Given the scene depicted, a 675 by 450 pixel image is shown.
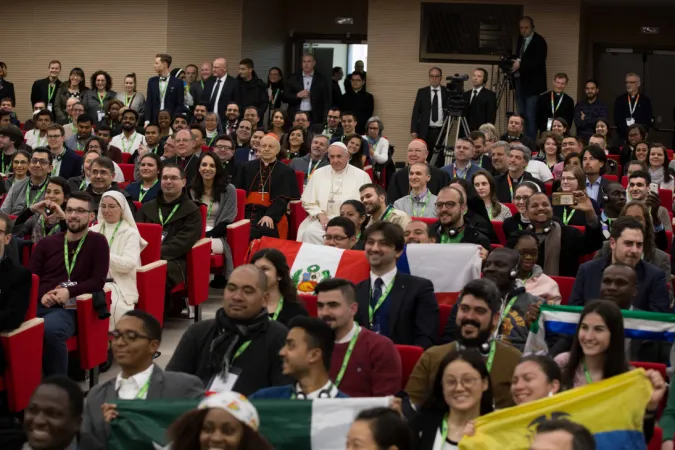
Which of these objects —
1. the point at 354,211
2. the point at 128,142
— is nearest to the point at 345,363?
the point at 354,211

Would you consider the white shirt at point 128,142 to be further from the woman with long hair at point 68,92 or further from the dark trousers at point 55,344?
the dark trousers at point 55,344

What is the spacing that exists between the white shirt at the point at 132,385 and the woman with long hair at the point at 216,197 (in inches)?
173

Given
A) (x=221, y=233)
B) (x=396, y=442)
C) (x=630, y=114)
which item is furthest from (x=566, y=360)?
(x=630, y=114)

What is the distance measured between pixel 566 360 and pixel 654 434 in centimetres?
56

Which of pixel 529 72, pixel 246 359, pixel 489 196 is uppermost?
pixel 529 72

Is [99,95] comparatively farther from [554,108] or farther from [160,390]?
[160,390]

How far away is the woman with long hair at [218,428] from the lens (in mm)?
3793

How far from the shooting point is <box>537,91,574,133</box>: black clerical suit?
14297mm

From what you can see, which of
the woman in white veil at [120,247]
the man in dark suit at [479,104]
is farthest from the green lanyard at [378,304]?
the man in dark suit at [479,104]

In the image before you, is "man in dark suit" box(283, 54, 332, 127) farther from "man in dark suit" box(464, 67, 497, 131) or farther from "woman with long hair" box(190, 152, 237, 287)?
"woman with long hair" box(190, 152, 237, 287)

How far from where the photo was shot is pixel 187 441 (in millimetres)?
3814

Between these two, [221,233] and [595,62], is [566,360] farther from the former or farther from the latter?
[595,62]

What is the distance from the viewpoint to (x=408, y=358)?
5398 mm

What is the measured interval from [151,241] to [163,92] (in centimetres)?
698
